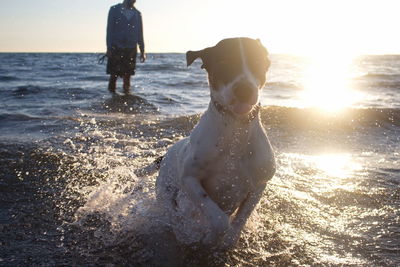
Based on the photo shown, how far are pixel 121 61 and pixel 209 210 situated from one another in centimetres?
1018

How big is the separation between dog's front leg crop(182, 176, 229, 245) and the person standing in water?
969 cm

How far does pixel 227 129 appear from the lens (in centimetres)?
349

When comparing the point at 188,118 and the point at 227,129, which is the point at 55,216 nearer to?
the point at 227,129

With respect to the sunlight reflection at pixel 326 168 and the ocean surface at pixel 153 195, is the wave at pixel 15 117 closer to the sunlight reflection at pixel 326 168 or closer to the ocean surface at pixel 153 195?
the ocean surface at pixel 153 195

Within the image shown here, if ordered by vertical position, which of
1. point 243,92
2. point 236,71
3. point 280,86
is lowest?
point 280,86

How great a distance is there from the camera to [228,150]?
3.52 metres

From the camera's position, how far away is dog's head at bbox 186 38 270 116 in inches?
130

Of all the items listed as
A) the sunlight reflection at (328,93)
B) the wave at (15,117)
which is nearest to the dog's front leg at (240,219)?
the wave at (15,117)

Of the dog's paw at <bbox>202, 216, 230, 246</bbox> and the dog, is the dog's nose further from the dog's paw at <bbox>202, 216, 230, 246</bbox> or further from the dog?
the dog's paw at <bbox>202, 216, 230, 246</bbox>

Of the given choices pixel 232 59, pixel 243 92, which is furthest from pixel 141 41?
pixel 243 92

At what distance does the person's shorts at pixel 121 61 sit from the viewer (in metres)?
12.8

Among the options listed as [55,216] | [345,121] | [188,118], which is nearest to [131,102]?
[188,118]

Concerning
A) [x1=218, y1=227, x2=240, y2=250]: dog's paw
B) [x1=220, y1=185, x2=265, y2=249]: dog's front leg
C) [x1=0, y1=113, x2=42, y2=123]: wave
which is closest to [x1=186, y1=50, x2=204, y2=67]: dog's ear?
[x1=220, y1=185, x2=265, y2=249]: dog's front leg

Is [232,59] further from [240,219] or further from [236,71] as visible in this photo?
[240,219]
